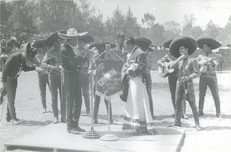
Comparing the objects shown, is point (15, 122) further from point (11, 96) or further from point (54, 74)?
point (54, 74)

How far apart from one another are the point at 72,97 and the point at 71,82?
1.01ft

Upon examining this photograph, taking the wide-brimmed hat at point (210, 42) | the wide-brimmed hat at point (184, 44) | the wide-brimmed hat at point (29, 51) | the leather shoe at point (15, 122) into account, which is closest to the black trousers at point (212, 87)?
the wide-brimmed hat at point (210, 42)

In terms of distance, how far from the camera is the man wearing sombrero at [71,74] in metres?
6.45

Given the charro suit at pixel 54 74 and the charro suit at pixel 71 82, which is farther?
the charro suit at pixel 54 74

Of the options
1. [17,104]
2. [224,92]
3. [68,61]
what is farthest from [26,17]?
[68,61]

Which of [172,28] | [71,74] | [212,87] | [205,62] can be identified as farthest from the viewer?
[172,28]

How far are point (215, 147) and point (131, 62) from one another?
7.41 ft

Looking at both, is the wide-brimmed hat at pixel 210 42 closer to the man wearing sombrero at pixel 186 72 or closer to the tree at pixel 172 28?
the man wearing sombrero at pixel 186 72

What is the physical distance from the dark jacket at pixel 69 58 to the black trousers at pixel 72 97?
0.16 meters

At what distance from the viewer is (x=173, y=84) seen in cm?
881

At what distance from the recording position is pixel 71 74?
21.6 feet

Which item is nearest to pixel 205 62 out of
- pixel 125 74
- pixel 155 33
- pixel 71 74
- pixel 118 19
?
pixel 125 74

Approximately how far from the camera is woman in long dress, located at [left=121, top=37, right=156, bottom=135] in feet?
21.2

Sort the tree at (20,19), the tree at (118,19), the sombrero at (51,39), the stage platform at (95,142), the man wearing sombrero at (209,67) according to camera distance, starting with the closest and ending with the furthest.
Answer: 1. the stage platform at (95,142)
2. the sombrero at (51,39)
3. the man wearing sombrero at (209,67)
4. the tree at (20,19)
5. the tree at (118,19)
